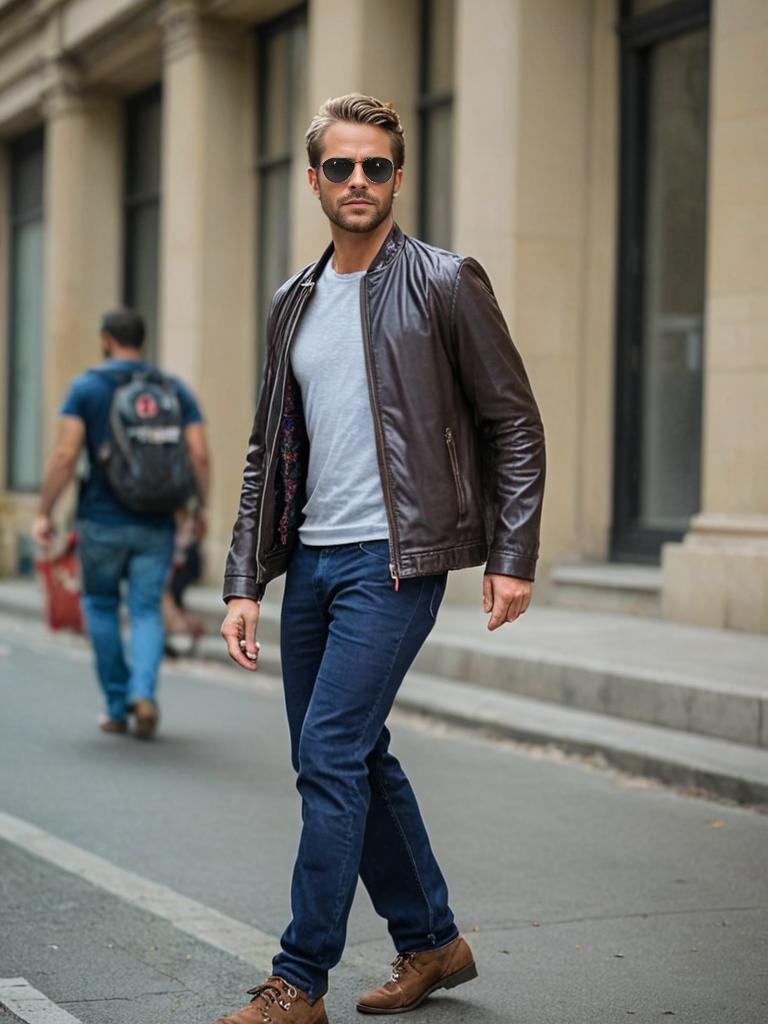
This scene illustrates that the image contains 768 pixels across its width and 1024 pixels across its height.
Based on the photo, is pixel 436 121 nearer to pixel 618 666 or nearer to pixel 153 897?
pixel 618 666

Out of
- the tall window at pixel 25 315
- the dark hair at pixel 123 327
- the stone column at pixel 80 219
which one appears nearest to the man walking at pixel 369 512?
the dark hair at pixel 123 327

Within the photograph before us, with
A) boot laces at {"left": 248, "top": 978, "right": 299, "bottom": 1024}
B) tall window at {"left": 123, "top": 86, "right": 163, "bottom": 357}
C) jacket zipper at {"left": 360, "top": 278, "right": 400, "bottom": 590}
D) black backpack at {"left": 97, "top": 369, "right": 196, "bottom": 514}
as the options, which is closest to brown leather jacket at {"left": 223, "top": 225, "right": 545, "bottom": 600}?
jacket zipper at {"left": 360, "top": 278, "right": 400, "bottom": 590}

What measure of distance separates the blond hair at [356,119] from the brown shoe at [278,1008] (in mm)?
1843

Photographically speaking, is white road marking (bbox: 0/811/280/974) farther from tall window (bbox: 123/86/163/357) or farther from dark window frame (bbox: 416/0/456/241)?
tall window (bbox: 123/86/163/357)

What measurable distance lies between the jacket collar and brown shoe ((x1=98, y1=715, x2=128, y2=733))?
502 centimetres

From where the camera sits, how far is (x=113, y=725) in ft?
29.0

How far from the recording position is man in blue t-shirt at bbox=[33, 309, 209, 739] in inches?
340

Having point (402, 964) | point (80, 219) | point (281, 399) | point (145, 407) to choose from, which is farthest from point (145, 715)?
point (80, 219)

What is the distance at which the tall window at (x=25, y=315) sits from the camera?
2384 cm

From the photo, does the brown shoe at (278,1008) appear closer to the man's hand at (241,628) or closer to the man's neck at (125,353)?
the man's hand at (241,628)

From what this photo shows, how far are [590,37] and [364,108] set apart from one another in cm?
982

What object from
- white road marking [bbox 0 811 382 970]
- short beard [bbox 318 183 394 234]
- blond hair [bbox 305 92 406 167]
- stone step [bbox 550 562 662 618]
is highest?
blond hair [bbox 305 92 406 167]

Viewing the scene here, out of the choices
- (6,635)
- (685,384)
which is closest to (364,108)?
(685,384)

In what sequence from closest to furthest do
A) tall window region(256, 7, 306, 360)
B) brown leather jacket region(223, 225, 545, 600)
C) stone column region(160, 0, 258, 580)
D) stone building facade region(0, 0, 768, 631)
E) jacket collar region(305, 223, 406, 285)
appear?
1. brown leather jacket region(223, 225, 545, 600)
2. jacket collar region(305, 223, 406, 285)
3. stone building facade region(0, 0, 768, 631)
4. tall window region(256, 7, 306, 360)
5. stone column region(160, 0, 258, 580)
